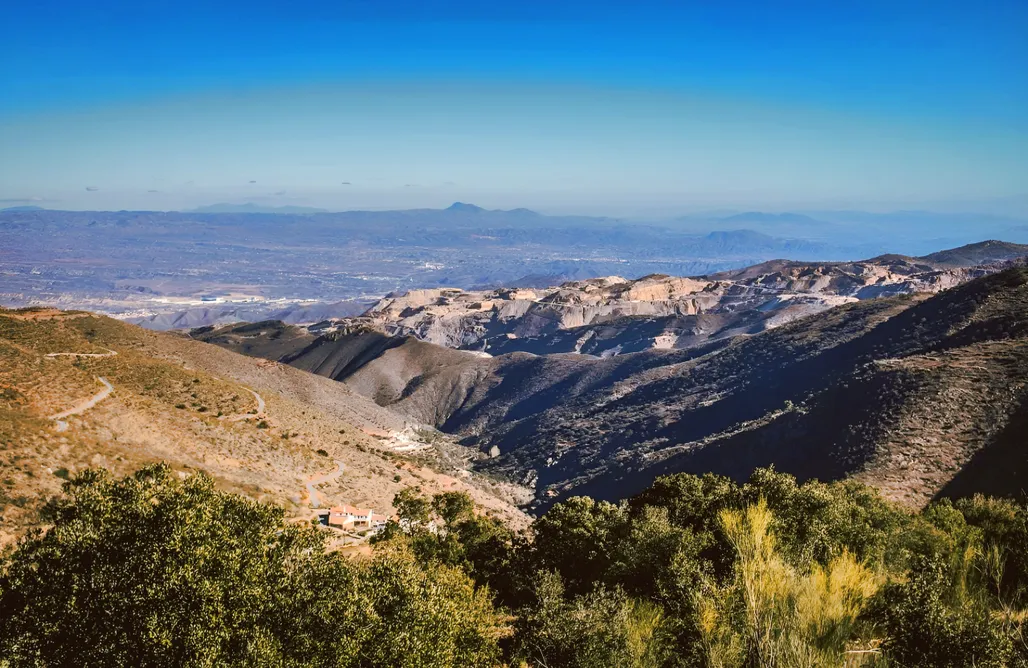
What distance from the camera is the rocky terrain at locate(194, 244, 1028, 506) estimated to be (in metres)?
43.2

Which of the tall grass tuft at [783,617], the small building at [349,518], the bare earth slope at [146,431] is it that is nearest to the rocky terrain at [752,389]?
the bare earth slope at [146,431]

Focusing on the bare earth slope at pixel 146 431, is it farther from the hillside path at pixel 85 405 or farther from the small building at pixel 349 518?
Result: the small building at pixel 349 518

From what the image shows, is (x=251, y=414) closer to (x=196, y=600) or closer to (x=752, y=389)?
(x=196, y=600)

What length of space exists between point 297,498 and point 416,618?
1094 inches

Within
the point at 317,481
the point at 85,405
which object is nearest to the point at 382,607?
the point at 317,481

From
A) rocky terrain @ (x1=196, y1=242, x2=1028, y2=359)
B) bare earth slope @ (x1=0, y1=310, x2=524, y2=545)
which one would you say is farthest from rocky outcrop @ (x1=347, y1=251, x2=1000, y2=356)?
bare earth slope @ (x1=0, y1=310, x2=524, y2=545)

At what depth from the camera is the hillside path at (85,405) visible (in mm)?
37188

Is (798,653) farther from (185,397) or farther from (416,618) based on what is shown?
(185,397)

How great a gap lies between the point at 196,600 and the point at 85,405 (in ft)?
110

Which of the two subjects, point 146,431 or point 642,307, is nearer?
point 146,431

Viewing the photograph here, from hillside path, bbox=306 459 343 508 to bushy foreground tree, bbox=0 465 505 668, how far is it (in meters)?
25.0

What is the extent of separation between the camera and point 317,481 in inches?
1746

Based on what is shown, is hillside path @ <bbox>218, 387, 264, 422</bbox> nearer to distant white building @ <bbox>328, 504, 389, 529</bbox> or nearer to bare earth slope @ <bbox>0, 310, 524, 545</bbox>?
bare earth slope @ <bbox>0, 310, 524, 545</bbox>

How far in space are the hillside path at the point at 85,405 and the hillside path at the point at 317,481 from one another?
13.4 m
